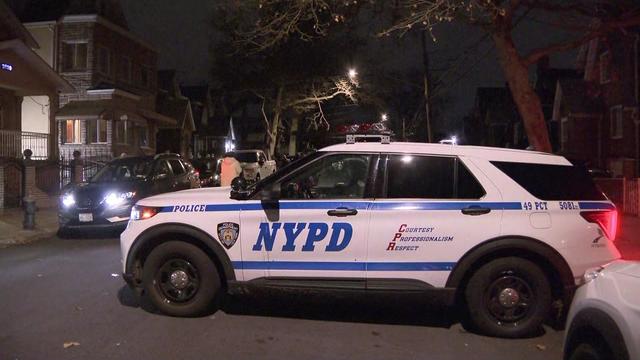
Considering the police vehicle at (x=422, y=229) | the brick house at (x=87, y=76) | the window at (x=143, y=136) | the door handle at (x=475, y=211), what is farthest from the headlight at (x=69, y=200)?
the window at (x=143, y=136)

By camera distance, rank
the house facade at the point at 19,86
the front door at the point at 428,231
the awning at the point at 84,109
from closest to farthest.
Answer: the front door at the point at 428,231
the house facade at the point at 19,86
the awning at the point at 84,109

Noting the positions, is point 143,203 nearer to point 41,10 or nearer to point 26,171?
point 26,171

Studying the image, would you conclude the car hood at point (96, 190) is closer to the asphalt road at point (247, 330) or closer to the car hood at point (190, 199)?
the asphalt road at point (247, 330)

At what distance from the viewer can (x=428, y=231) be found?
19.9 feet

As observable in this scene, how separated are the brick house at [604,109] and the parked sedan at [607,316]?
79.2ft

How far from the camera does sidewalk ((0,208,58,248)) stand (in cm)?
1258

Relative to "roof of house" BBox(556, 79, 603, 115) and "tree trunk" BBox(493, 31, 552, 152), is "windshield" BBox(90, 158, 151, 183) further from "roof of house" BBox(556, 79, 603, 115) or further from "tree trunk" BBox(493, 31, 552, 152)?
"roof of house" BBox(556, 79, 603, 115)

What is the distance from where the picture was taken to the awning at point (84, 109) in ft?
91.9

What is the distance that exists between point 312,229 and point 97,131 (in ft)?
83.6

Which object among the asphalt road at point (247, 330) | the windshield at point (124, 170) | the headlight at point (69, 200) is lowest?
the asphalt road at point (247, 330)

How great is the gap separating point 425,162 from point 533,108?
7.31m

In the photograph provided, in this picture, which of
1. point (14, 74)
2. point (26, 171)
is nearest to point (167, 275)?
point (26, 171)

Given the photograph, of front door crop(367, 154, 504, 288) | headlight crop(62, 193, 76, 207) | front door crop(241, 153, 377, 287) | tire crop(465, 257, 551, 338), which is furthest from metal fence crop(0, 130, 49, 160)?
tire crop(465, 257, 551, 338)

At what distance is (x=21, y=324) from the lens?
6406mm
